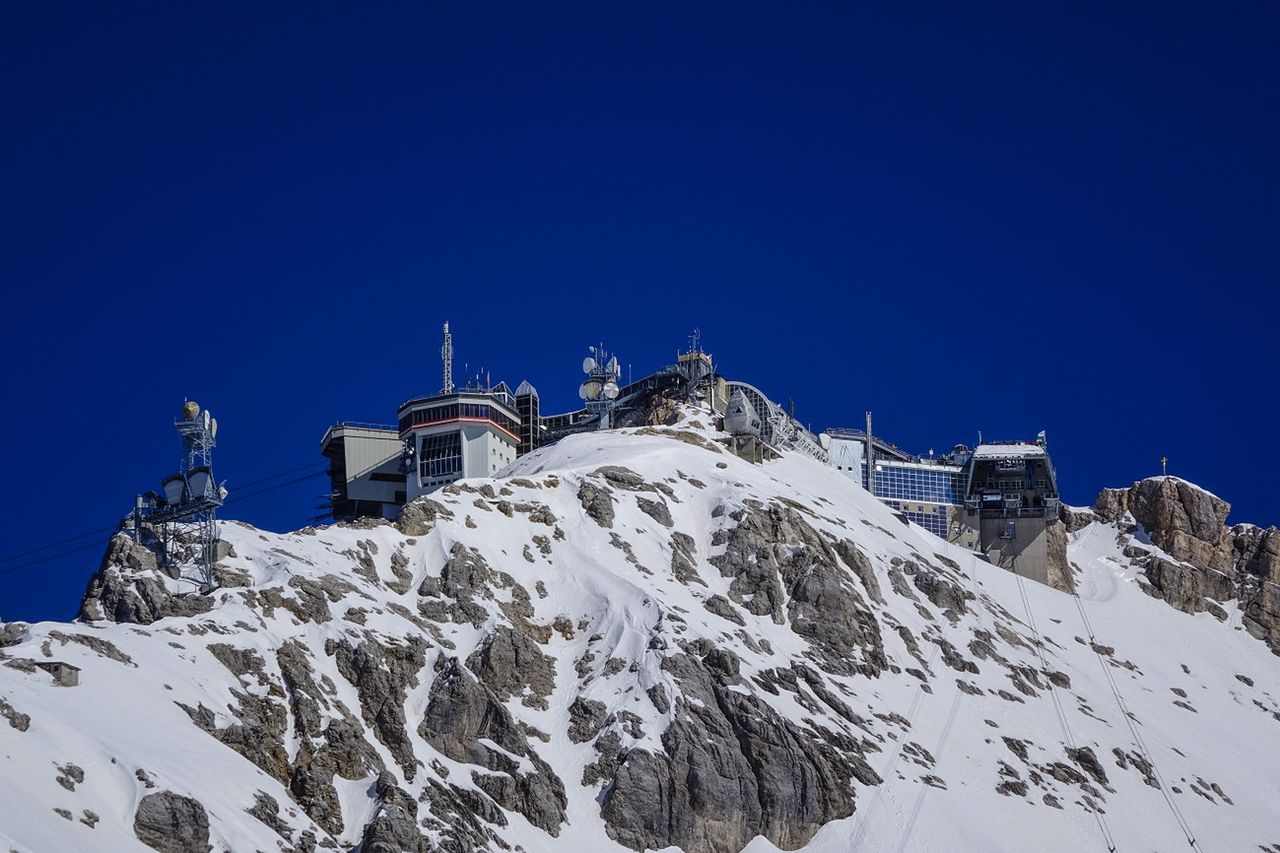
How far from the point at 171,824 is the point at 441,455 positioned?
102827 mm

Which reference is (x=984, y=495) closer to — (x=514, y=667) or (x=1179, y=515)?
(x=1179, y=515)

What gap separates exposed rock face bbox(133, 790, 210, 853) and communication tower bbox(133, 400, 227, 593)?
88.7 ft

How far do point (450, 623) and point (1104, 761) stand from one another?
2158 inches

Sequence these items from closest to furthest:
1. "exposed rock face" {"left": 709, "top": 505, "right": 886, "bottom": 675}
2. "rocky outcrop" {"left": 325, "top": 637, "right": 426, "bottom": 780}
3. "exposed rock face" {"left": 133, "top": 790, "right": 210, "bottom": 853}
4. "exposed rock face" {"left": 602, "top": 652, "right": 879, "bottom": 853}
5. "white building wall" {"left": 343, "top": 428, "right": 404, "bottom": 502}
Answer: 1. "exposed rock face" {"left": 133, "top": 790, "right": 210, "bottom": 853}
2. "rocky outcrop" {"left": 325, "top": 637, "right": 426, "bottom": 780}
3. "exposed rock face" {"left": 602, "top": 652, "right": 879, "bottom": 853}
4. "exposed rock face" {"left": 709, "top": 505, "right": 886, "bottom": 675}
5. "white building wall" {"left": 343, "top": 428, "right": 404, "bottom": 502}

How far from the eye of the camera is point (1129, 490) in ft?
651

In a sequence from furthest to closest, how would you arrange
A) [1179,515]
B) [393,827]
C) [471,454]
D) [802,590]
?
[1179,515] < [471,454] < [802,590] < [393,827]

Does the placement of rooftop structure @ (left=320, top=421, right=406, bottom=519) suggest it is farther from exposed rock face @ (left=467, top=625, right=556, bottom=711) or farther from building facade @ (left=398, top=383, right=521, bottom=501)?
exposed rock face @ (left=467, top=625, right=556, bottom=711)

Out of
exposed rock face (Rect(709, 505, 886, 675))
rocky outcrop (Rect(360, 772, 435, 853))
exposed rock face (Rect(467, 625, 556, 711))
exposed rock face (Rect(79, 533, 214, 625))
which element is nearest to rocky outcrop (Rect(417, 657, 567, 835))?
exposed rock face (Rect(467, 625, 556, 711))

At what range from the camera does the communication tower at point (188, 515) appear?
10100 centimetres

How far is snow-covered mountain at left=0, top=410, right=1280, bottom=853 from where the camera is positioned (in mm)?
82000

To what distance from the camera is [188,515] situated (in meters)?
101

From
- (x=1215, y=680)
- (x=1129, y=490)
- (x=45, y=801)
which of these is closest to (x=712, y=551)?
(x=1215, y=680)

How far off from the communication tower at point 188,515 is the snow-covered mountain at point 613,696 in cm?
164

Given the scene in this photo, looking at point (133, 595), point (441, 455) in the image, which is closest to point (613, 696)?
point (133, 595)
